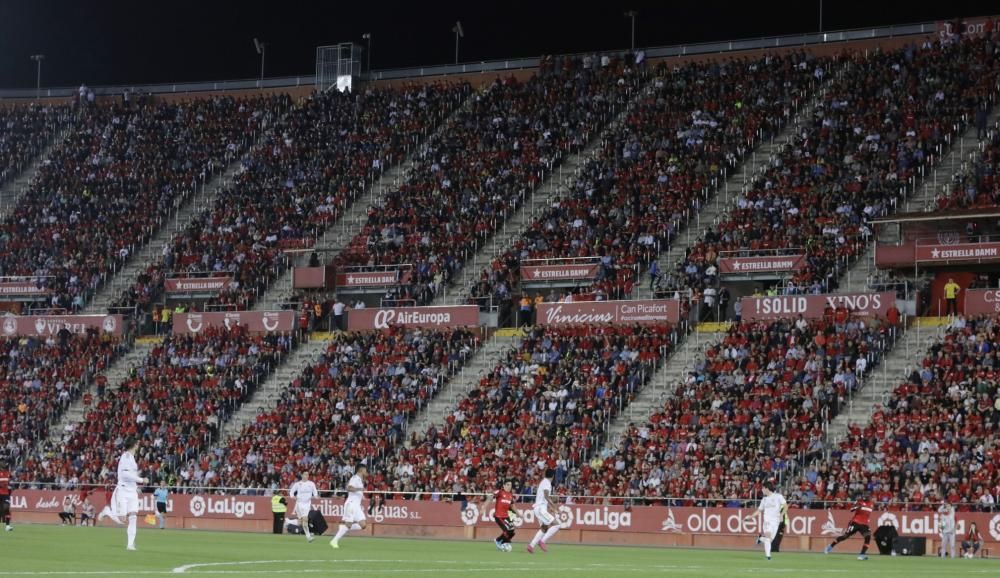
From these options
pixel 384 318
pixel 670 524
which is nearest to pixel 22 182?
pixel 384 318

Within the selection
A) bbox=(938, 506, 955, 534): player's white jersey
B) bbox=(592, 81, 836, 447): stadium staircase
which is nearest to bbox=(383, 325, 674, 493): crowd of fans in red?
bbox=(592, 81, 836, 447): stadium staircase

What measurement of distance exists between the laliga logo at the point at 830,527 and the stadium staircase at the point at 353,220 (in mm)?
30206

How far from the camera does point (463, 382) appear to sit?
2318 inches

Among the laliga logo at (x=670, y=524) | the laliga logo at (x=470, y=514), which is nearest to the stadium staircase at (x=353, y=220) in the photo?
the laliga logo at (x=470, y=514)

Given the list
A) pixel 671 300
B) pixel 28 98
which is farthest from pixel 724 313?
pixel 28 98

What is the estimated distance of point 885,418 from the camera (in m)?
47.5

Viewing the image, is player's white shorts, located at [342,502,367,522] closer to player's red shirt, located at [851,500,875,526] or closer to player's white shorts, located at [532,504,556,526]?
player's white shorts, located at [532,504,556,526]

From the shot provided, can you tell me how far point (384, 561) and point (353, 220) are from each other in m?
43.1

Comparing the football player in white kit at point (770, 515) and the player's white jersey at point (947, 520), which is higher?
the football player in white kit at point (770, 515)

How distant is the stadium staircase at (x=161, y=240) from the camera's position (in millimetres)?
72500

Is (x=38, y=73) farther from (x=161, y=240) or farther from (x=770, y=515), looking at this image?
(x=770, y=515)

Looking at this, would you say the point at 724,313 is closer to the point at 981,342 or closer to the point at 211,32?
the point at 981,342

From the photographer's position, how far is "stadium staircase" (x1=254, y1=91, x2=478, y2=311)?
6869cm

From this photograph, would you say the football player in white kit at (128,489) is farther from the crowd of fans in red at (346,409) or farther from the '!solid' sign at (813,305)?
the '!solid' sign at (813,305)
